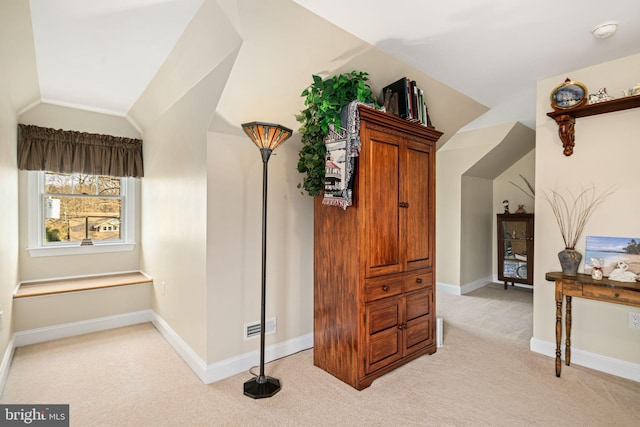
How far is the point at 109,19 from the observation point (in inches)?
76.4

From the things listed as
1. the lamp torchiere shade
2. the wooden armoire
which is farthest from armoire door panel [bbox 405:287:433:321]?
the lamp torchiere shade

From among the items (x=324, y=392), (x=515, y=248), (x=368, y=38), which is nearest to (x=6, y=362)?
(x=324, y=392)

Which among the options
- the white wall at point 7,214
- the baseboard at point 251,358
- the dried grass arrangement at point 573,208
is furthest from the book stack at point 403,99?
the white wall at point 7,214

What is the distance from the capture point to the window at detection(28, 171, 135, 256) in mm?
3482

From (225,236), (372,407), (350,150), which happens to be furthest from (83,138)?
(372,407)

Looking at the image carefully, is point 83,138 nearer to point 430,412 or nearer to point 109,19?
point 109,19

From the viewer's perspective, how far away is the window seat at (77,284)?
3113 mm

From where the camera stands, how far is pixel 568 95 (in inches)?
101

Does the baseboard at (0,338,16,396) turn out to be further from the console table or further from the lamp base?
the console table

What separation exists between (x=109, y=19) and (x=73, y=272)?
2.94 meters

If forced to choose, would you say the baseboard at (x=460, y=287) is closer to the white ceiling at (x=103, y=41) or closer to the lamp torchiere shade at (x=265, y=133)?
the lamp torchiere shade at (x=265, y=133)

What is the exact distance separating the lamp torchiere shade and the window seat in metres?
2.44

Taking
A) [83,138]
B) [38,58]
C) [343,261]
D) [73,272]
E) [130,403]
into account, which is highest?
[38,58]

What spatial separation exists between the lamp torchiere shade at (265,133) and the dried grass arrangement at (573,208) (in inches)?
93.8
